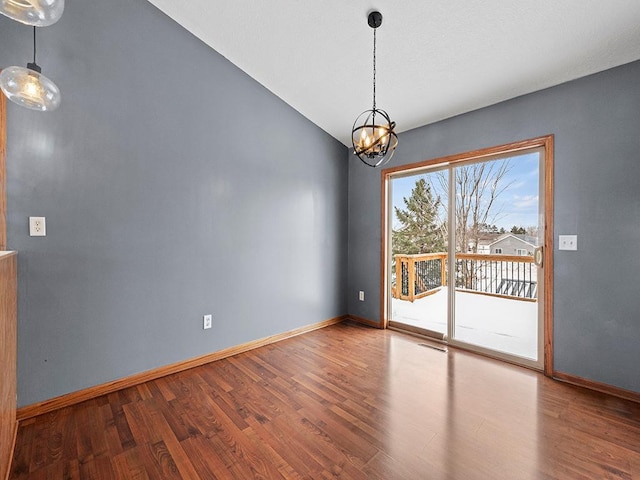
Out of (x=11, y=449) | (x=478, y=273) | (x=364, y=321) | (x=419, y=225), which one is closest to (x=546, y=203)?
(x=478, y=273)

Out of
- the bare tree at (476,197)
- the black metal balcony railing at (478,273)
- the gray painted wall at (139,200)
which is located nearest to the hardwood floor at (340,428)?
the gray painted wall at (139,200)

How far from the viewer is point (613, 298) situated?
2.09 m

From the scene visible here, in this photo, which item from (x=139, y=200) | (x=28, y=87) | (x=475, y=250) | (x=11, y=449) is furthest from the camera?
(x=475, y=250)

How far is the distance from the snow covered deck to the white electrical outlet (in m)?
3.60

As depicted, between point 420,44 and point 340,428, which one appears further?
point 420,44

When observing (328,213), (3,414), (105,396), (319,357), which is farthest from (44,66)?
(319,357)

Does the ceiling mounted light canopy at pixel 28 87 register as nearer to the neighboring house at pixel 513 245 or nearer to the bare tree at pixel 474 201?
the bare tree at pixel 474 201

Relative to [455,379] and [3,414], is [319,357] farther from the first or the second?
[3,414]

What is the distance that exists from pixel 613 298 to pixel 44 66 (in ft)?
14.6

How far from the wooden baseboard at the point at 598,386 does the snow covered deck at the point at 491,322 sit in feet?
0.87

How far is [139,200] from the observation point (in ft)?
7.36

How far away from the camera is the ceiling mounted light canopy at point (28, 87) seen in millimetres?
1238

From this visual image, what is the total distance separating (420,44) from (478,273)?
2.25 meters

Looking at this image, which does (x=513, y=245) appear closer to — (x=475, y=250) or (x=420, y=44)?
(x=475, y=250)
